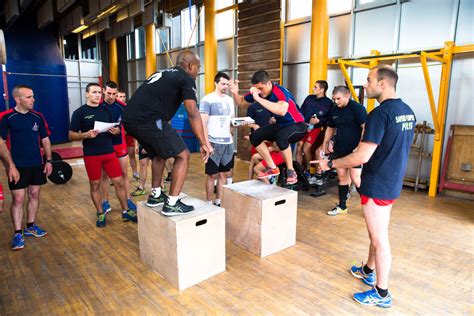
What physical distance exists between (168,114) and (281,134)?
132 cm

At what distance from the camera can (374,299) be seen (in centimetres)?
231

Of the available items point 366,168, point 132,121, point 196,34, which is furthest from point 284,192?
point 196,34

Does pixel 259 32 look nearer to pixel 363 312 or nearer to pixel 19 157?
pixel 19 157

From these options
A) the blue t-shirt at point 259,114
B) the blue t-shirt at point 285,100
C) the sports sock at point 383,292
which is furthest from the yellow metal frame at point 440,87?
the sports sock at point 383,292

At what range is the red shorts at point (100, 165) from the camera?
363cm

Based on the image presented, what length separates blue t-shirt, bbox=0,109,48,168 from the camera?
10.4 feet

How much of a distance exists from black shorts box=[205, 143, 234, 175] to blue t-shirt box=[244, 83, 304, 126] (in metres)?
0.71

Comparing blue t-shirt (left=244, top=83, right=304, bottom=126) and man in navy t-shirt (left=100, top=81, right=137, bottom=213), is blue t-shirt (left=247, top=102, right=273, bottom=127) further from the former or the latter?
man in navy t-shirt (left=100, top=81, right=137, bottom=213)

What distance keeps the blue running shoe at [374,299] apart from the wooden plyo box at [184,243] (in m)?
1.11

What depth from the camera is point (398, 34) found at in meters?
5.61

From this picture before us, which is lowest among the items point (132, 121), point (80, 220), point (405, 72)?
point (80, 220)

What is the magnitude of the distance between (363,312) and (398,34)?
195 inches

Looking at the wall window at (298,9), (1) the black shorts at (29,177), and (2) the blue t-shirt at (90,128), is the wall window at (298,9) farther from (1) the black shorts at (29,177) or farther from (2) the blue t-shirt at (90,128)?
(1) the black shorts at (29,177)

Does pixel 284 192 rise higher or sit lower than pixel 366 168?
lower
